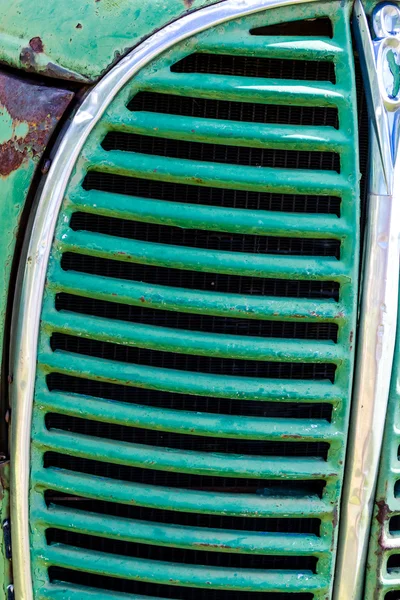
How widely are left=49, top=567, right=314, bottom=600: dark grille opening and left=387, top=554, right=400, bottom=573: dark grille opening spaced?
0.24 m

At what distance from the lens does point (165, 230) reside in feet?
6.88

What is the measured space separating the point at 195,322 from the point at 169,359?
12 cm

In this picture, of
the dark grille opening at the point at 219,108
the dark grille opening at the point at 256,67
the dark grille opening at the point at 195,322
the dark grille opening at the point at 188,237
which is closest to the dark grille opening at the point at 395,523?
the dark grille opening at the point at 195,322

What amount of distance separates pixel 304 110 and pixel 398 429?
34.7 inches

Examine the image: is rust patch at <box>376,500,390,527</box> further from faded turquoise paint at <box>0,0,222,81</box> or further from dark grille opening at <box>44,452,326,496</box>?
faded turquoise paint at <box>0,0,222,81</box>

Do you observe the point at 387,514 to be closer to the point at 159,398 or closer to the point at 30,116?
the point at 159,398

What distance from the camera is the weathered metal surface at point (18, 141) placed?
2057 mm

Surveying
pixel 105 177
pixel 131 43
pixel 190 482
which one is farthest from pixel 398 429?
pixel 131 43

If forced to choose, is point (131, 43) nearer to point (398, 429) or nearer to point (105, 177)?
point (105, 177)

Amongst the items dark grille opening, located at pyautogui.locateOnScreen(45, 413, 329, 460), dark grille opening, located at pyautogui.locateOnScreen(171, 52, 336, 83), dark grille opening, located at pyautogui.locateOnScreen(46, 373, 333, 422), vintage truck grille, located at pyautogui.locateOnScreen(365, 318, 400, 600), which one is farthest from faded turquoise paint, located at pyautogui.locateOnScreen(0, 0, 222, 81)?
vintage truck grille, located at pyautogui.locateOnScreen(365, 318, 400, 600)

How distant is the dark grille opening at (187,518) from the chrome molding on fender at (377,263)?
161 millimetres

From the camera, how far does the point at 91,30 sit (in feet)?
6.70

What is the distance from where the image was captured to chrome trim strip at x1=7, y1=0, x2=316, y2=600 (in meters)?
2.02

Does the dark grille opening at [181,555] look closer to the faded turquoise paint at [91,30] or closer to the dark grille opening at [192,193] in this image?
the dark grille opening at [192,193]
